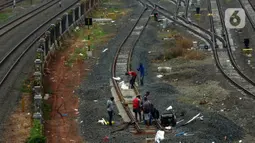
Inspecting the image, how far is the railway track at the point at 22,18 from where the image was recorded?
152ft

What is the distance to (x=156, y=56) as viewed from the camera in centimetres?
3672

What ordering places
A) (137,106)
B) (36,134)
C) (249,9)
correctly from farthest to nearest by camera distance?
(249,9), (137,106), (36,134)

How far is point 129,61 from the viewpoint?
34.6 meters

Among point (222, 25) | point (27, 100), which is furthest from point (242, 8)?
point (27, 100)

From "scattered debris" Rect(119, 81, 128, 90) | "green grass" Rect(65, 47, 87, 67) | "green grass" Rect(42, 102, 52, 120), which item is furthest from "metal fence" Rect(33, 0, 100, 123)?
"scattered debris" Rect(119, 81, 128, 90)

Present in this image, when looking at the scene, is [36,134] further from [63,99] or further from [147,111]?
[63,99]

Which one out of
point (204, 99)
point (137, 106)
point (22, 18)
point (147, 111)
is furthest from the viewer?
point (22, 18)

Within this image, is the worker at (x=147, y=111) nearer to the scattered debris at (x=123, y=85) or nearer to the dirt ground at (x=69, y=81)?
the dirt ground at (x=69, y=81)

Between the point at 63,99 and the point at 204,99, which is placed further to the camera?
the point at 63,99

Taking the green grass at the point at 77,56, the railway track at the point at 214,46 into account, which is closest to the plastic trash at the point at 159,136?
the railway track at the point at 214,46

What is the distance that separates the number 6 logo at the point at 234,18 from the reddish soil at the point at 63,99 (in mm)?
15086

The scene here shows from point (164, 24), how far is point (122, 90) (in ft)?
66.7

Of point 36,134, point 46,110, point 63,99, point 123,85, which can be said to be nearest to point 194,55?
point 123,85

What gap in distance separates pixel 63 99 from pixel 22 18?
89.4 ft
